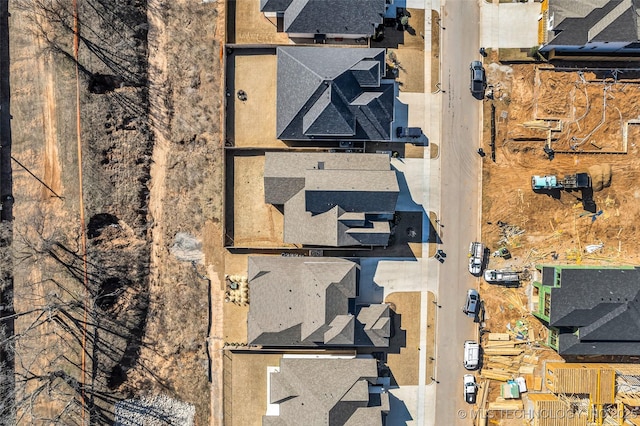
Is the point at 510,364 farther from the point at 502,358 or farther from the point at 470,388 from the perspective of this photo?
the point at 470,388

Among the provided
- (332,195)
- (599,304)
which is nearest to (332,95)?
(332,195)

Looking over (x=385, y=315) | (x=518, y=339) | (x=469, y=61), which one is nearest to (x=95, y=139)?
(x=385, y=315)

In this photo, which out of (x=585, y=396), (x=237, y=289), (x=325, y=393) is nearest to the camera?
(x=325, y=393)

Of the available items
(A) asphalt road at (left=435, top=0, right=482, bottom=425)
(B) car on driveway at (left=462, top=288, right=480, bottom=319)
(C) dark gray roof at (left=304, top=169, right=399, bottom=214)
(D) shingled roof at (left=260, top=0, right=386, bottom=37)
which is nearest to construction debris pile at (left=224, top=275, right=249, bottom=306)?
(C) dark gray roof at (left=304, top=169, right=399, bottom=214)

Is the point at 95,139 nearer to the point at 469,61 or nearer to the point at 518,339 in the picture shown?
the point at 469,61

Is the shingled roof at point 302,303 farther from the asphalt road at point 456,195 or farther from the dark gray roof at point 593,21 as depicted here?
the dark gray roof at point 593,21

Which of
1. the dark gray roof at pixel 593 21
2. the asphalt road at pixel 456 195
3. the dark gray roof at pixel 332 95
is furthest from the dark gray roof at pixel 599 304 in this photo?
the dark gray roof at pixel 332 95
